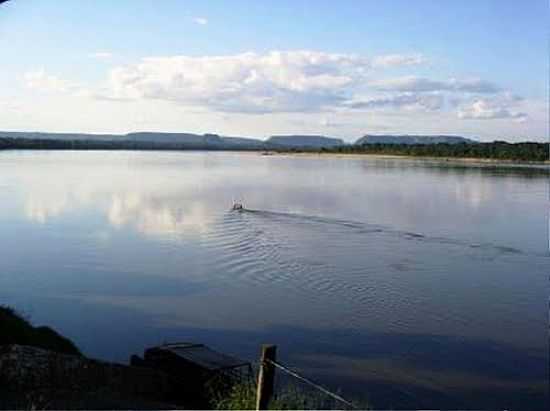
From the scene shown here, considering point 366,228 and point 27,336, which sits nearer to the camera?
point 27,336

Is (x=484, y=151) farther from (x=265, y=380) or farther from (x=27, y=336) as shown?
(x=265, y=380)

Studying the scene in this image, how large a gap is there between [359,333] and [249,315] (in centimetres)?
245

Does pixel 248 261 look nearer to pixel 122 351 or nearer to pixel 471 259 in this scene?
pixel 471 259

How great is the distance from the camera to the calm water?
12375 mm

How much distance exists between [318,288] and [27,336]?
8689 millimetres

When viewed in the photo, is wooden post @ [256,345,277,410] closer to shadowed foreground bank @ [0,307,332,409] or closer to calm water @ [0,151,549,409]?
shadowed foreground bank @ [0,307,332,409]

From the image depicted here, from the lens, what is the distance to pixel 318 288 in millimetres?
18000

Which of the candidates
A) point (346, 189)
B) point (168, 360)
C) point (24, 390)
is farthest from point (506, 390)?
point (346, 189)

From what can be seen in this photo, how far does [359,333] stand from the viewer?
14.0m

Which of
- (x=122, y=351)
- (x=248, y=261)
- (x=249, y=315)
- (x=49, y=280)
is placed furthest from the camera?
(x=248, y=261)

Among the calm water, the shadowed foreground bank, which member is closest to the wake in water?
the calm water

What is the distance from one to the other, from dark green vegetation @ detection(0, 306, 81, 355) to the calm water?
129cm

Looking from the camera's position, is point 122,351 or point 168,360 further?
point 122,351

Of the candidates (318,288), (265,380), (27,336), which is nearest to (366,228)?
(318,288)
